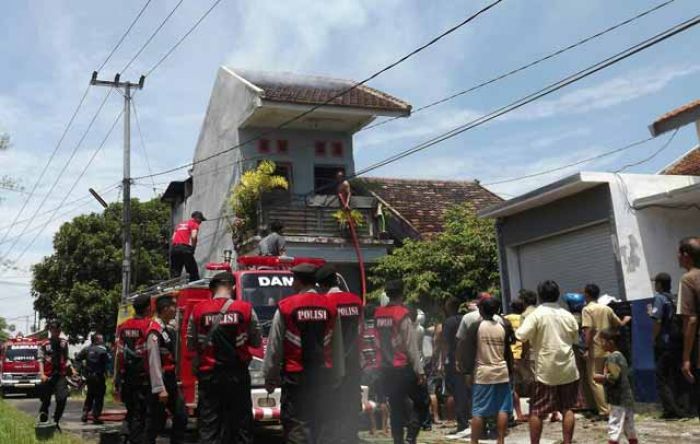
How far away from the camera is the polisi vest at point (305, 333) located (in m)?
Answer: 5.80

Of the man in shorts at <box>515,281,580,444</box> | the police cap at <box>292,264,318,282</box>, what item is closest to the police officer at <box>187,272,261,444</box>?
the police cap at <box>292,264,318,282</box>

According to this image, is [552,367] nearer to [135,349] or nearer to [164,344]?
[164,344]

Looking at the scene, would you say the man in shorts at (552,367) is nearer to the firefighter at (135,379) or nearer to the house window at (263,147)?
the firefighter at (135,379)

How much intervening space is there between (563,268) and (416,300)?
13.2ft

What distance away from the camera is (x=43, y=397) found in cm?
1187

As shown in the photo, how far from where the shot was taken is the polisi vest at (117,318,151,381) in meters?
7.86

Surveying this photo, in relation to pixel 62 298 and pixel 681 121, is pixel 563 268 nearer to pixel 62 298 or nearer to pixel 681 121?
pixel 681 121

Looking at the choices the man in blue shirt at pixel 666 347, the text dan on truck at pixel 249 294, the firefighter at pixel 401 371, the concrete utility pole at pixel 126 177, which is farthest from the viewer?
the concrete utility pole at pixel 126 177

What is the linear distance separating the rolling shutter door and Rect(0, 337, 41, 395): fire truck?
18.8 metres

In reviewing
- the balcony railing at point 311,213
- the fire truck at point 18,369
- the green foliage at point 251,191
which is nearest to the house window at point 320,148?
the balcony railing at point 311,213

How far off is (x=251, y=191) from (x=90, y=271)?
1255cm

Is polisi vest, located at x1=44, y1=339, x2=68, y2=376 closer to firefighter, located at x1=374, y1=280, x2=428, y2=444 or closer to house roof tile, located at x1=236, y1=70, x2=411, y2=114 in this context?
firefighter, located at x1=374, y1=280, x2=428, y2=444

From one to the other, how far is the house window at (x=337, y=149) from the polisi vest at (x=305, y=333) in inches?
676

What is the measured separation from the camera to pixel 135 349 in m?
7.91
